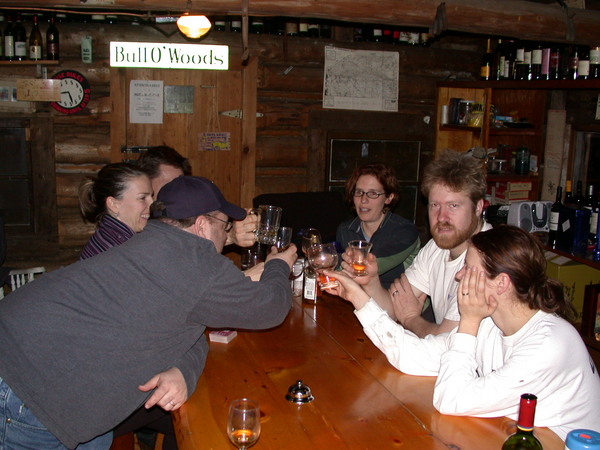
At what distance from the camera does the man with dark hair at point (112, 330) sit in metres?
1.85

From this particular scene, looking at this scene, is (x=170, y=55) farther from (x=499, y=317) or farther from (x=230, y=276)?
(x=499, y=317)

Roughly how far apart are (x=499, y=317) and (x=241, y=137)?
426 cm

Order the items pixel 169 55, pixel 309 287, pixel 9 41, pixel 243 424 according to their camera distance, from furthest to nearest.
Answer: pixel 169 55 → pixel 9 41 → pixel 309 287 → pixel 243 424

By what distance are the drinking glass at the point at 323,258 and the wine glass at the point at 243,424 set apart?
3.31 ft

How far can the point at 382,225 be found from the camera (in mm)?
3750

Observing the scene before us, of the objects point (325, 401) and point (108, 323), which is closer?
point (108, 323)

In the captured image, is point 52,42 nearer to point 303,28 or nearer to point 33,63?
point 33,63

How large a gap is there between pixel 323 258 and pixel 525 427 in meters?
1.29

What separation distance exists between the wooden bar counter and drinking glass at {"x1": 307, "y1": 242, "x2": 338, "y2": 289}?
A: 0.25 m

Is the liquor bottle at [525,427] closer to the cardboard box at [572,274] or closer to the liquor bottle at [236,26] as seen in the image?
the cardboard box at [572,274]

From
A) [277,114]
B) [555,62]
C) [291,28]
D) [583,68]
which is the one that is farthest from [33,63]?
[583,68]

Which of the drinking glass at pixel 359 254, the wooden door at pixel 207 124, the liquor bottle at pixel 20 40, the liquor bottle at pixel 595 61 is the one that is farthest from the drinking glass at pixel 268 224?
the liquor bottle at pixel 20 40

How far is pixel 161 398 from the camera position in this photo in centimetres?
199

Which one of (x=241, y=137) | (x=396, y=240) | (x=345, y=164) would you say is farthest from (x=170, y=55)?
(x=396, y=240)
